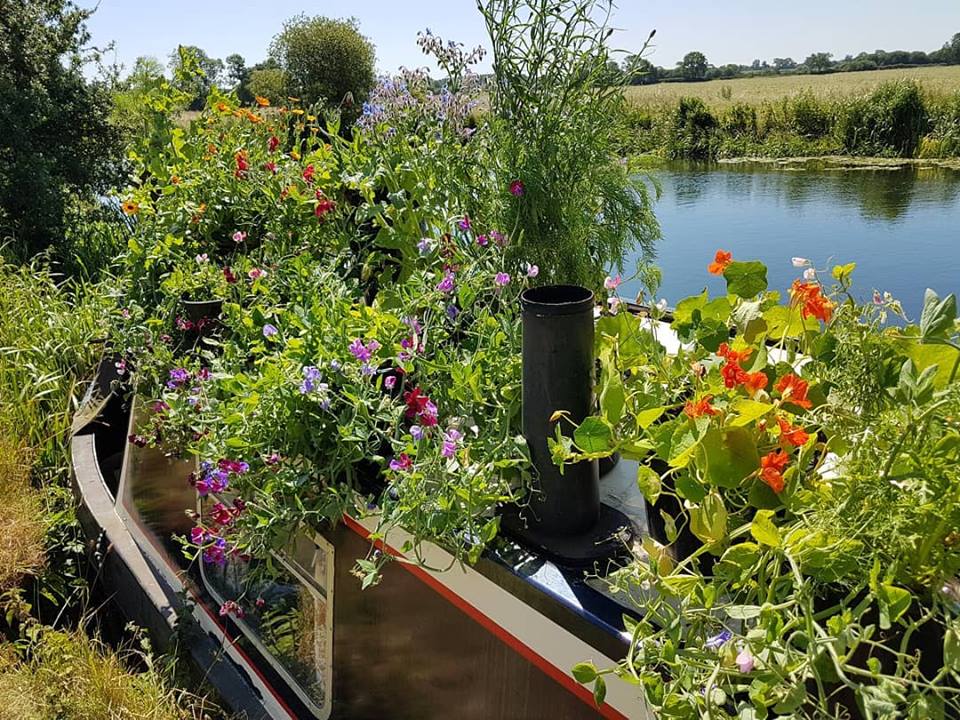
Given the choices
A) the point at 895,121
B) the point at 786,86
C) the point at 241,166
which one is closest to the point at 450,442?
the point at 241,166

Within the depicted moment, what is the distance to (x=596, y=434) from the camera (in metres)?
1.24

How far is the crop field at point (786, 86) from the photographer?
1466 cm

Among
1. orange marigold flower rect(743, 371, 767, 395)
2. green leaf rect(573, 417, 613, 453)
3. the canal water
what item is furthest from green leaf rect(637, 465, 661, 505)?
the canal water

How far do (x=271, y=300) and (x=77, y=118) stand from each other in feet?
26.3

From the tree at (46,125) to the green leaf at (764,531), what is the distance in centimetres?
823

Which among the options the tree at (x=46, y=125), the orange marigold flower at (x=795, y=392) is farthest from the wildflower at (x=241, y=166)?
the tree at (x=46, y=125)

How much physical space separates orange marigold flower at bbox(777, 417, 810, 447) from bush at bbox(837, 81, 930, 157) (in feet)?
46.7

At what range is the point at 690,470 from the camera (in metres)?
1.12

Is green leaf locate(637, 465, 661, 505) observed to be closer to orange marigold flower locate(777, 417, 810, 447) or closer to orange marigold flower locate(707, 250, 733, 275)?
orange marigold flower locate(777, 417, 810, 447)

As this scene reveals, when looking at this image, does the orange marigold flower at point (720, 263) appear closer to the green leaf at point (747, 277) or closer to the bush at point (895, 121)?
the green leaf at point (747, 277)

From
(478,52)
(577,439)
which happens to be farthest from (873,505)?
(478,52)

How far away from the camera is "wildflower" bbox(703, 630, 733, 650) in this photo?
0.99 meters

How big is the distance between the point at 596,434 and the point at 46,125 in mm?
9410

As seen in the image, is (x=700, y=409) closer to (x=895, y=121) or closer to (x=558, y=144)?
(x=558, y=144)
